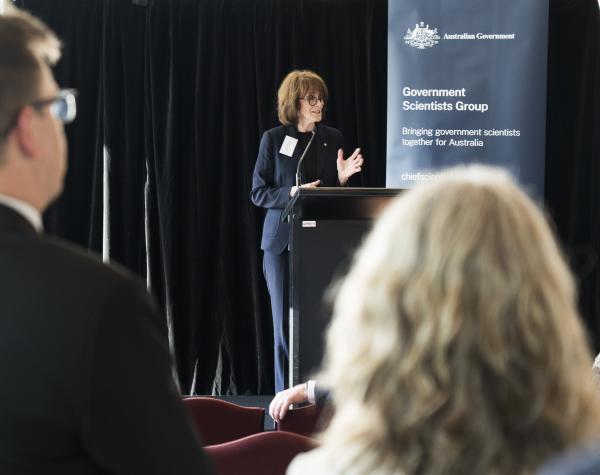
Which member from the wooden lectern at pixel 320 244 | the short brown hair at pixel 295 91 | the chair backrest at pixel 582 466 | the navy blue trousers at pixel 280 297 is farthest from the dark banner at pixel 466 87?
the chair backrest at pixel 582 466

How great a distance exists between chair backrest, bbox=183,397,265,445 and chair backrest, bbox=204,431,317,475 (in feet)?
1.74

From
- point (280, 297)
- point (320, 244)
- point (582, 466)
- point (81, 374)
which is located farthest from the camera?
point (280, 297)

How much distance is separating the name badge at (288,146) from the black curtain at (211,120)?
1.11 m

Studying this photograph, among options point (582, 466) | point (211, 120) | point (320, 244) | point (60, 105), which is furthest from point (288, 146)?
point (582, 466)

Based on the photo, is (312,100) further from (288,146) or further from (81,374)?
(81,374)

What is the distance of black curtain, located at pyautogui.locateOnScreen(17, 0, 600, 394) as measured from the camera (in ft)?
18.0

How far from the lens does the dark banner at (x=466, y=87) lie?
4766 mm

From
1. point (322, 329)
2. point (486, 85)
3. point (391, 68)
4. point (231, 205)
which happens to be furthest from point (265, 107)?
point (322, 329)

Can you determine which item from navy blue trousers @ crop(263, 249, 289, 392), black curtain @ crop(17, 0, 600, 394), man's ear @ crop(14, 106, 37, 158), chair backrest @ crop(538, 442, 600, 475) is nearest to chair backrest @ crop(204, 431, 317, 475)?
man's ear @ crop(14, 106, 37, 158)

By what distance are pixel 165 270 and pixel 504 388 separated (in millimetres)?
4696

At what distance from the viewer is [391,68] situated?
484cm

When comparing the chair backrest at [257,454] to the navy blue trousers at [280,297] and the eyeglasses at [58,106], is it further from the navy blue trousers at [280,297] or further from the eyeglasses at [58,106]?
the navy blue trousers at [280,297]

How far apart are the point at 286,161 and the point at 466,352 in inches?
142

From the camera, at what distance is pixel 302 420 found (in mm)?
2271
